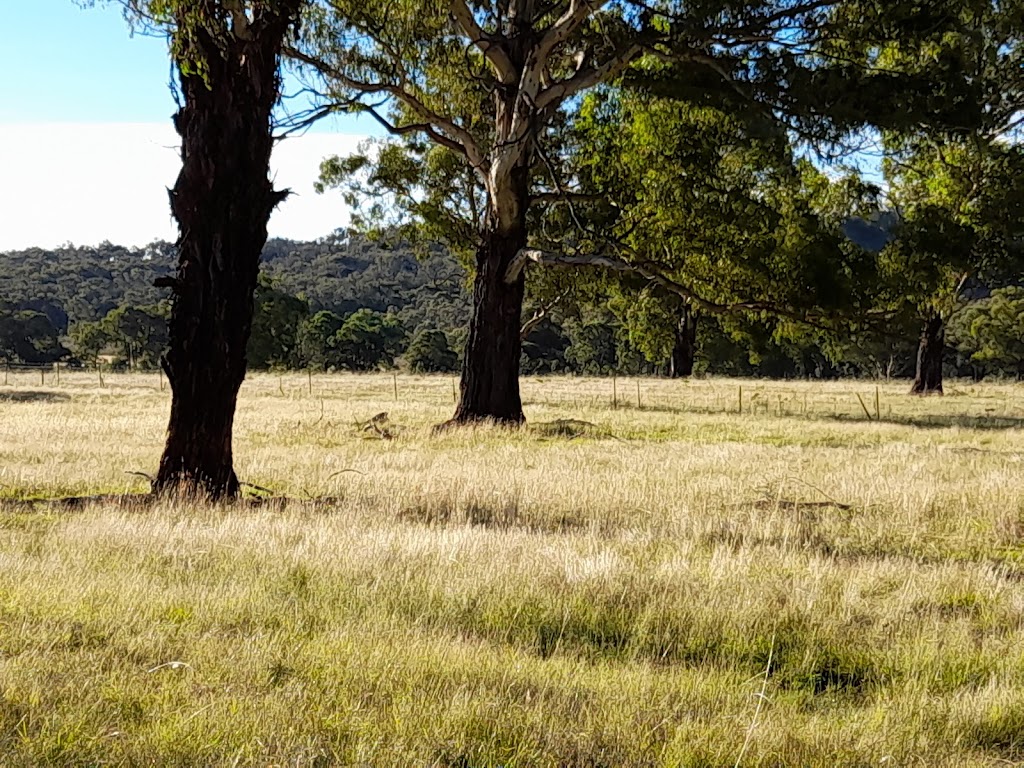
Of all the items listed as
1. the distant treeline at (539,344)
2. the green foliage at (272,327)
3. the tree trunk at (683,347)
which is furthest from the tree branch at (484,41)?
the green foliage at (272,327)

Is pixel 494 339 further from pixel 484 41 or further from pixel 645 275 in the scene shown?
pixel 484 41

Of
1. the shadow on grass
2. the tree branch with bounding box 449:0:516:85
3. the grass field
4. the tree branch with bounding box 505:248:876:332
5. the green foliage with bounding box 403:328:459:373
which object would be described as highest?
the tree branch with bounding box 449:0:516:85

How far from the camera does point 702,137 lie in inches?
764

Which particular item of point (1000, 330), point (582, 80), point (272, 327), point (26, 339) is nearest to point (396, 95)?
point (582, 80)

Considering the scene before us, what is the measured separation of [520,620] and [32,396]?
92.2 feet

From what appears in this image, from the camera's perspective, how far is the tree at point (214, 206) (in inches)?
360

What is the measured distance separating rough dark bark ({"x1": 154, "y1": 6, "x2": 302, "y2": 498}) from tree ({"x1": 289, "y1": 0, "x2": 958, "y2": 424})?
21.3 feet

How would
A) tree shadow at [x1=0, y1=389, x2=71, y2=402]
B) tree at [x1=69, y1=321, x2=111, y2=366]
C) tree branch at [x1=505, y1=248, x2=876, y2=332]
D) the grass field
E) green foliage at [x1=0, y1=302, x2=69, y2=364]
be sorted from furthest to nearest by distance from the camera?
green foliage at [x1=0, y1=302, x2=69, y2=364]
tree at [x1=69, y1=321, x2=111, y2=366]
tree shadow at [x1=0, y1=389, x2=71, y2=402]
tree branch at [x1=505, y1=248, x2=876, y2=332]
the grass field

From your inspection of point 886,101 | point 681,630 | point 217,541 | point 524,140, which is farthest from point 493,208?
point 681,630

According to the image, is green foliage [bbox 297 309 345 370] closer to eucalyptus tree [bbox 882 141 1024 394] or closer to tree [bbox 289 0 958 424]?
eucalyptus tree [bbox 882 141 1024 394]

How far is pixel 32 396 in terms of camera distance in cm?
2927

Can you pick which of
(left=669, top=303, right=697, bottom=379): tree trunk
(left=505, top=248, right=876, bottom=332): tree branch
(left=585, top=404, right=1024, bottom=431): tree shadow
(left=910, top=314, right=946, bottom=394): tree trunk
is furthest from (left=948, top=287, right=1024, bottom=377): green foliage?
(left=505, top=248, right=876, bottom=332): tree branch

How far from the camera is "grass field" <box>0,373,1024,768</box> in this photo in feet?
11.4

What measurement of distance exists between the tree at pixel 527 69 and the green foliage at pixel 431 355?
50.0m
